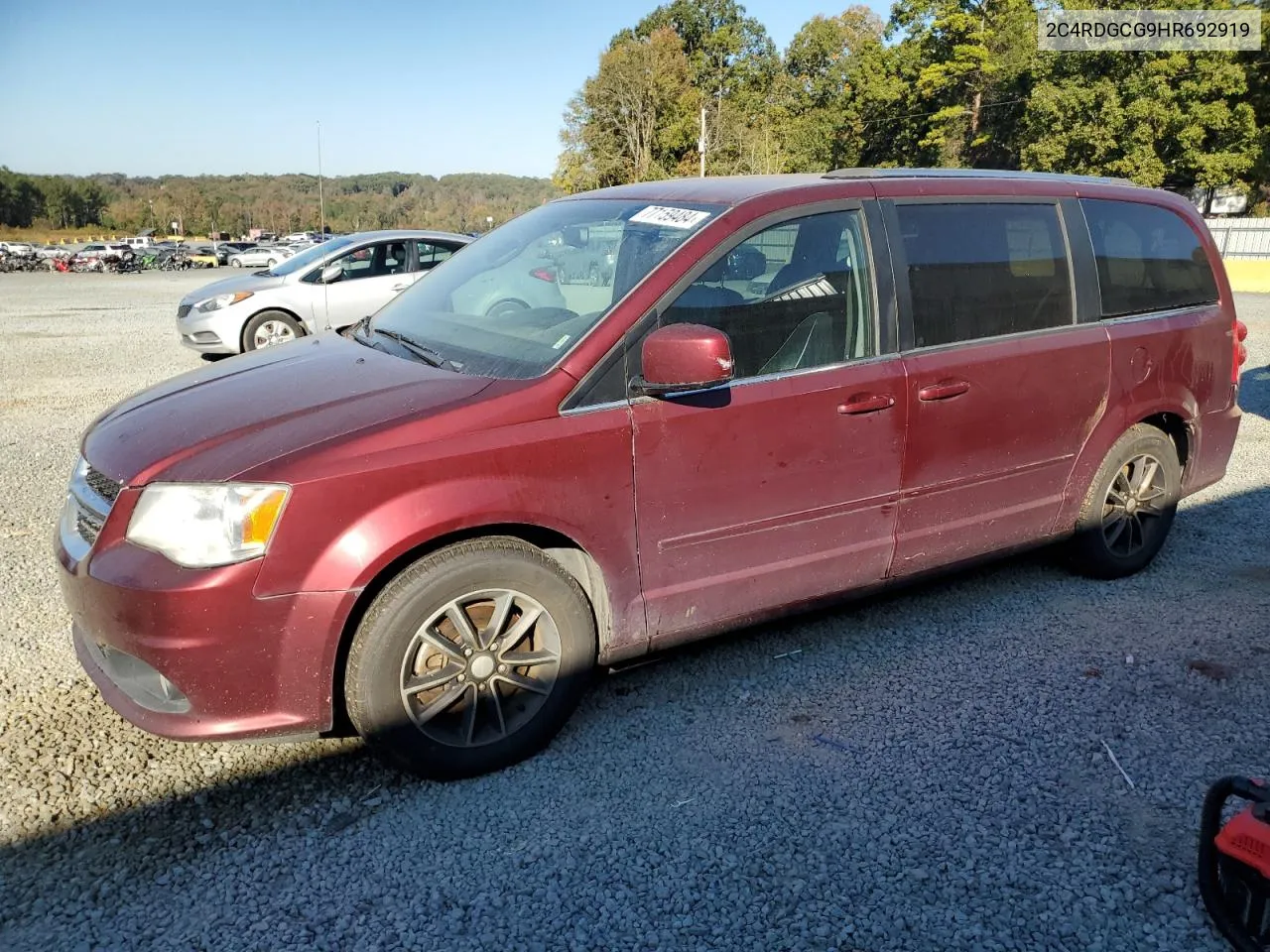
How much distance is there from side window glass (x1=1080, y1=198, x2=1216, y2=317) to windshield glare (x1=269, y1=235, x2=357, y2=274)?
9079mm

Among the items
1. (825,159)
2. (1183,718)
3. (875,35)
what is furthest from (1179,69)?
(1183,718)

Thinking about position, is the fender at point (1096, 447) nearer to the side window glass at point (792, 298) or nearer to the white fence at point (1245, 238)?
the side window glass at point (792, 298)

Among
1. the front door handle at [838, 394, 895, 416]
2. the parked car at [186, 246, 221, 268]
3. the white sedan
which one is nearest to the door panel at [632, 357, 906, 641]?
the front door handle at [838, 394, 895, 416]

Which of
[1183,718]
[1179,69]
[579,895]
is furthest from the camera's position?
[1179,69]

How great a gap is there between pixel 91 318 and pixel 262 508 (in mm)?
16983

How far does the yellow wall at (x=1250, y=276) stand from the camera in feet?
75.5

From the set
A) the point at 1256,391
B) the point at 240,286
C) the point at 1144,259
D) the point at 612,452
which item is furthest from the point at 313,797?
the point at 1256,391

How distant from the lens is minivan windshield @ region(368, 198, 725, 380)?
312cm

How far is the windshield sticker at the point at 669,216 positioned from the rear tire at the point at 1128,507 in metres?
2.26

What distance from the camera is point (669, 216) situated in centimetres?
339

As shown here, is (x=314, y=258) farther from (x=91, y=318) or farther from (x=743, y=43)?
(x=743, y=43)

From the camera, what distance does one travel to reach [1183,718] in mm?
3260

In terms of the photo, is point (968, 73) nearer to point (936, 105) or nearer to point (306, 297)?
point (936, 105)

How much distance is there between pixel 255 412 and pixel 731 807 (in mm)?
1890
